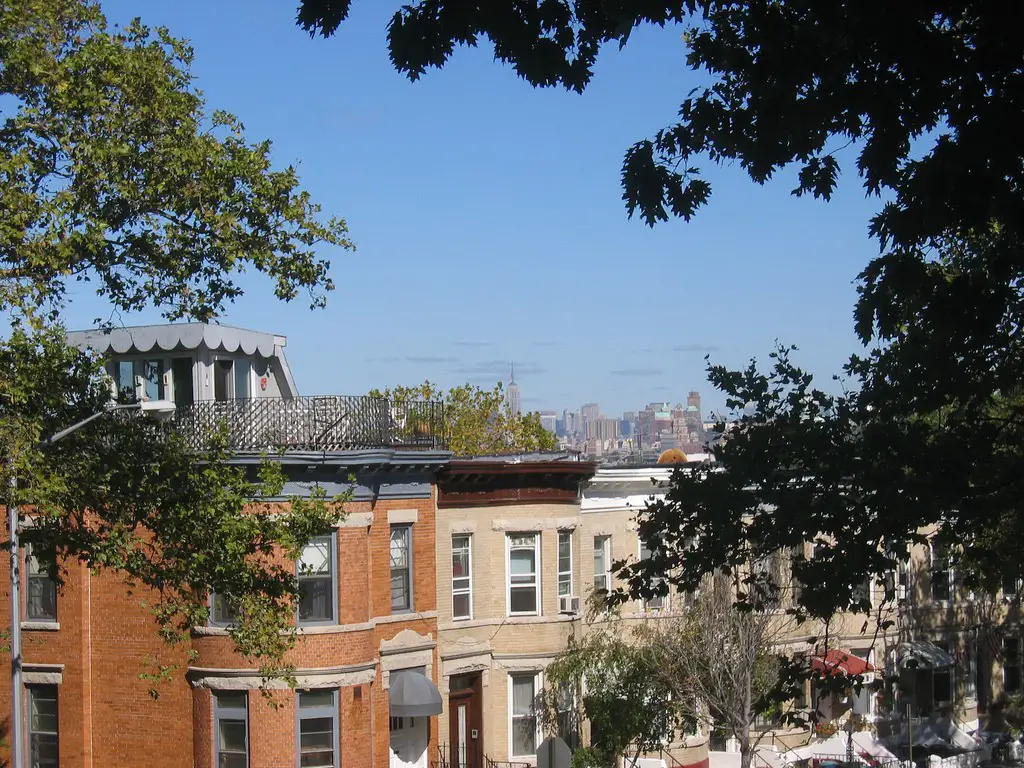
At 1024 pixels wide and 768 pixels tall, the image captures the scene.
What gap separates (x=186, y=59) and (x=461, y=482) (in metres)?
13.4

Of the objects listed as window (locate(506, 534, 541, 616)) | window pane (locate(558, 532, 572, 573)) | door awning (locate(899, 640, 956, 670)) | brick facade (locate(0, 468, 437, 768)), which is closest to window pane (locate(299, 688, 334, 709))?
brick facade (locate(0, 468, 437, 768))

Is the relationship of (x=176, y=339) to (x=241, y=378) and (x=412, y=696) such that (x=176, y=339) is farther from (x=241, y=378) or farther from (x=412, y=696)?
(x=412, y=696)

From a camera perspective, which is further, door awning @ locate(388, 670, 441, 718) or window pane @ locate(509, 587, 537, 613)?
window pane @ locate(509, 587, 537, 613)

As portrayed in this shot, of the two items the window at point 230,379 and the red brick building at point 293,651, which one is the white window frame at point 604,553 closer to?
the red brick building at point 293,651

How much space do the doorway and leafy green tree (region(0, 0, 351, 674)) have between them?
11.8 metres

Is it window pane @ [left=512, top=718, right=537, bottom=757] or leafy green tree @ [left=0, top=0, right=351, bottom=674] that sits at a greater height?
leafy green tree @ [left=0, top=0, right=351, bottom=674]

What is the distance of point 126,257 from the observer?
22.0 m

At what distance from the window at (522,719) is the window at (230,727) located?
7096 millimetres

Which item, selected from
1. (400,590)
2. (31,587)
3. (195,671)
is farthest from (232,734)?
(31,587)

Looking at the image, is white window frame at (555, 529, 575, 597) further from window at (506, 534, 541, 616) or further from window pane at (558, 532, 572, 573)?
window at (506, 534, 541, 616)

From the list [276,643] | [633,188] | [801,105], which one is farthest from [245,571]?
[801,105]

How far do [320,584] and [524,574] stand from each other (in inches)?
245

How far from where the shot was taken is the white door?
3175cm

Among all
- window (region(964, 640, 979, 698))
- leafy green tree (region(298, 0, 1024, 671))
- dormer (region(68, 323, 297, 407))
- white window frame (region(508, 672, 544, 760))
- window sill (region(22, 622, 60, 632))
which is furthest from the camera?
window (region(964, 640, 979, 698))
